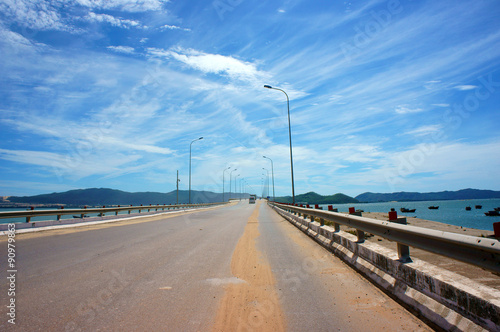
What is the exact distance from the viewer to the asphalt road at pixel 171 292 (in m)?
3.62

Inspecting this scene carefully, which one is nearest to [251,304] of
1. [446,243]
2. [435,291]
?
[435,291]

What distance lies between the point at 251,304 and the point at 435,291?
7.54ft

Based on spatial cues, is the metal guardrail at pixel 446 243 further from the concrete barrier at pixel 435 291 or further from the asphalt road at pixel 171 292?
the asphalt road at pixel 171 292

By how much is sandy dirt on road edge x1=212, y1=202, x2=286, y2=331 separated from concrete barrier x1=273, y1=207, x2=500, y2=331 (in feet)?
5.55

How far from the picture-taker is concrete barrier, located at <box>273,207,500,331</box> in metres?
2.82

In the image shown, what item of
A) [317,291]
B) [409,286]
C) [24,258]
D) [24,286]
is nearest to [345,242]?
[317,291]

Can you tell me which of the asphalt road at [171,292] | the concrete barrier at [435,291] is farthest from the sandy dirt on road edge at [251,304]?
the concrete barrier at [435,291]

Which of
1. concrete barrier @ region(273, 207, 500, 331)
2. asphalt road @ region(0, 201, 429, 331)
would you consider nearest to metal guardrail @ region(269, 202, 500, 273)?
concrete barrier @ region(273, 207, 500, 331)

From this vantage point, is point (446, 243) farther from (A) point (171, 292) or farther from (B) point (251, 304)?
(A) point (171, 292)

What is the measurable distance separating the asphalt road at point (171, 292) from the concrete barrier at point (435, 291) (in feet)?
0.65

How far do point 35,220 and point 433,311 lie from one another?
16.1m

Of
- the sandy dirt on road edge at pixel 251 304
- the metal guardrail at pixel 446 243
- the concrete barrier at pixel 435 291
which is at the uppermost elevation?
the metal guardrail at pixel 446 243

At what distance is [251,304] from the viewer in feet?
14.1

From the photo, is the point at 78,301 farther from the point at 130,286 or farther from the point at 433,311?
the point at 433,311
